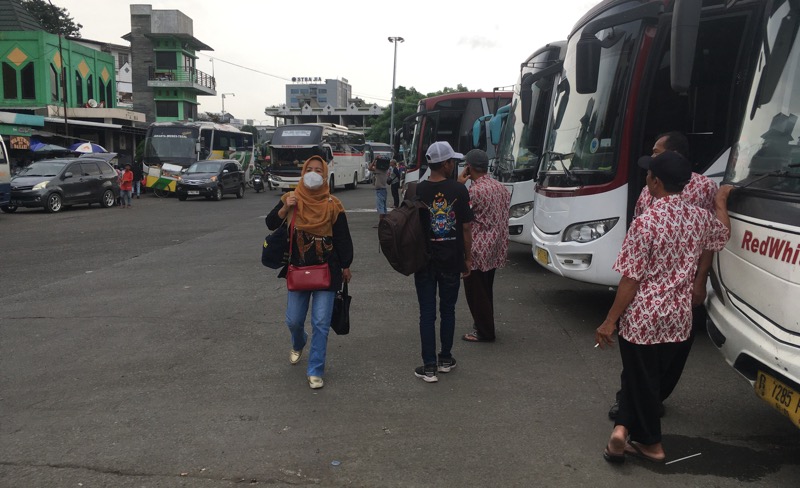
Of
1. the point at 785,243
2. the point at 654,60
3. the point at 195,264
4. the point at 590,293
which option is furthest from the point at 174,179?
the point at 785,243

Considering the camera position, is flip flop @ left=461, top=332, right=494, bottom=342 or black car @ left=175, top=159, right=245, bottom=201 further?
black car @ left=175, top=159, right=245, bottom=201

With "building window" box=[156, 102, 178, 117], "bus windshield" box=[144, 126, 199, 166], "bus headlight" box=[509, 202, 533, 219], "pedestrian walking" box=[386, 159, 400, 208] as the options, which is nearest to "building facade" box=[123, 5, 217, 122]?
"building window" box=[156, 102, 178, 117]

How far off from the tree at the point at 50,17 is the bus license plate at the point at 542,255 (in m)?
53.9

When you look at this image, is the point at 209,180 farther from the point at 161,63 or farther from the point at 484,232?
the point at 161,63

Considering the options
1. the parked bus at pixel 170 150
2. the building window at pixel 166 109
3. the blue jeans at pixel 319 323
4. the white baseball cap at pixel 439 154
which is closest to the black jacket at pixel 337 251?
the blue jeans at pixel 319 323

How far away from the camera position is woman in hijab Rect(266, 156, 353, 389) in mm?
4820

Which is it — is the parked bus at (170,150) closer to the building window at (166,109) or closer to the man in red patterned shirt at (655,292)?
the building window at (166,109)

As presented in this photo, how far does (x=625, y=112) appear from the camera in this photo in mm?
6168

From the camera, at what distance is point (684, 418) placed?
14.5ft

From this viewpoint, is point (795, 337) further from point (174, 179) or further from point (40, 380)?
point (174, 179)

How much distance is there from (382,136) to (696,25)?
6952 cm

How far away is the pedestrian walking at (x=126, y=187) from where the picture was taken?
2273 centimetres

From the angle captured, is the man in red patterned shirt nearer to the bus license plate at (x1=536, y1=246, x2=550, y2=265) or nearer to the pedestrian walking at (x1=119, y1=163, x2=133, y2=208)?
the bus license plate at (x1=536, y1=246, x2=550, y2=265)

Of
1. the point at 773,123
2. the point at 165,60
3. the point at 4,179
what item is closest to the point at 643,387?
the point at 773,123
